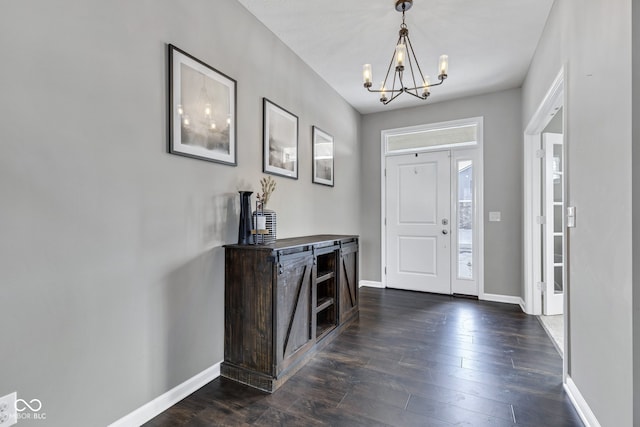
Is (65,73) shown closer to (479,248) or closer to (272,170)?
(272,170)

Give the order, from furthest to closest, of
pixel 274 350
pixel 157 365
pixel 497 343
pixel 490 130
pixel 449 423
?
pixel 490 130, pixel 497 343, pixel 274 350, pixel 157 365, pixel 449 423

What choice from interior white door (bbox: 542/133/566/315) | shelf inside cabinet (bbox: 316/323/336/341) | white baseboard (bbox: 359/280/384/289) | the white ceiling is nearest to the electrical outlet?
shelf inside cabinet (bbox: 316/323/336/341)

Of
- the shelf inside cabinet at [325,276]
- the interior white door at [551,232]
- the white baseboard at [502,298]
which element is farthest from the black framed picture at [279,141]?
the white baseboard at [502,298]

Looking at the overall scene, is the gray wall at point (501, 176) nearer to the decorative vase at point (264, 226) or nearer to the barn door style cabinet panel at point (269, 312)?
the barn door style cabinet panel at point (269, 312)

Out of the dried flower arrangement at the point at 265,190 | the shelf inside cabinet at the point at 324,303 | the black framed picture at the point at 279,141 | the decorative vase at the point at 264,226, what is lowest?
the shelf inside cabinet at the point at 324,303

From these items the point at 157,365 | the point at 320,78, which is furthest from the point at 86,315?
the point at 320,78

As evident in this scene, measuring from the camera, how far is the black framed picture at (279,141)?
274 cm

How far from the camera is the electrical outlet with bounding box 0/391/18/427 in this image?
1206mm

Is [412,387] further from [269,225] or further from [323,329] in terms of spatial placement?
[269,225]

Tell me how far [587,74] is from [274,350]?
2480mm

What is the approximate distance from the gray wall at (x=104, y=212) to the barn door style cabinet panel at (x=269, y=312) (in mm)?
137

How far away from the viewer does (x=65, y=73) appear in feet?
4.59

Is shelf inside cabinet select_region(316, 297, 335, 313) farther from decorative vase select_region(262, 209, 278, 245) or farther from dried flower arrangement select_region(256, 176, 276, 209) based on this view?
dried flower arrangement select_region(256, 176, 276, 209)

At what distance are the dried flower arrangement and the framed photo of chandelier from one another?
13.7 inches
